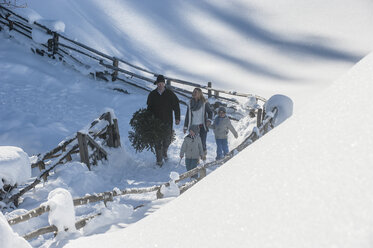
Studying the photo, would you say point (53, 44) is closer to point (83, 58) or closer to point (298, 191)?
point (83, 58)

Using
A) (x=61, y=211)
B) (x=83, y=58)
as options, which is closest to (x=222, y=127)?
(x=61, y=211)

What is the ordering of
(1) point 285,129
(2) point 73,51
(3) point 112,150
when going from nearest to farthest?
(1) point 285,129, (3) point 112,150, (2) point 73,51

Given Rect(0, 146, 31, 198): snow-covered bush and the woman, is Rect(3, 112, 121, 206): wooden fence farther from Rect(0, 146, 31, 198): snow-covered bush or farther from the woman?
the woman

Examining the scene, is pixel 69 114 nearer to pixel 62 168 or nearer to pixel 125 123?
pixel 125 123

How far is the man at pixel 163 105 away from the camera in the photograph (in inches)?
340

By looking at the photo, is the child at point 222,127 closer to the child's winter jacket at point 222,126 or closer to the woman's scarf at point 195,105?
the child's winter jacket at point 222,126

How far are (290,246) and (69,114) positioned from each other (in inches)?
516

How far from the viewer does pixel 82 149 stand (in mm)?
7672

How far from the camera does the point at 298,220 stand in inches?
42.6

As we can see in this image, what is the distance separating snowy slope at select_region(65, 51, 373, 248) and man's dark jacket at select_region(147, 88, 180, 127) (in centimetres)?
701

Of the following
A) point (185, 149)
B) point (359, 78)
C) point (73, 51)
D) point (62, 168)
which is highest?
point (73, 51)

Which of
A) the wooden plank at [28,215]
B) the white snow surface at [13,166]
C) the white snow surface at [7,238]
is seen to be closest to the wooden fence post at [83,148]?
the white snow surface at [13,166]

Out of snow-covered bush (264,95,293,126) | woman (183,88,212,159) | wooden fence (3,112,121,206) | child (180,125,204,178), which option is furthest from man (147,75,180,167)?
snow-covered bush (264,95,293,126)

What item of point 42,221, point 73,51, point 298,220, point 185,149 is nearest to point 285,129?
point 298,220
